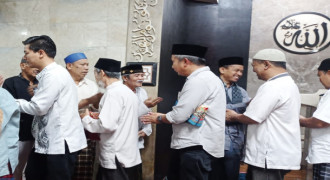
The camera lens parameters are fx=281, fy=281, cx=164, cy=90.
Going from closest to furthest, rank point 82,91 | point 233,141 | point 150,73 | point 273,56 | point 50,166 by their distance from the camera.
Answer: point 50,166 → point 273,56 → point 233,141 → point 82,91 → point 150,73

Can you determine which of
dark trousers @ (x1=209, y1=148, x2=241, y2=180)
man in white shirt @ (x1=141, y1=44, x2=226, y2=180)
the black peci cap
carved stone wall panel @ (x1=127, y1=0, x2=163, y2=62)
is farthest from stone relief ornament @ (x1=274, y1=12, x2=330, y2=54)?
the black peci cap

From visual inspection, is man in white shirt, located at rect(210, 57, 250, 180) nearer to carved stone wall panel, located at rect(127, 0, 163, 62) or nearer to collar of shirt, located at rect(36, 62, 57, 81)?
carved stone wall panel, located at rect(127, 0, 163, 62)

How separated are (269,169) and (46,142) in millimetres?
1778

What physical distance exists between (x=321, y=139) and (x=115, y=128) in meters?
1.85

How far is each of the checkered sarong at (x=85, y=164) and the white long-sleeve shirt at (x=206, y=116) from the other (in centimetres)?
146

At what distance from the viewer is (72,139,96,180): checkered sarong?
3445 mm

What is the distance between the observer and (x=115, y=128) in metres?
2.38

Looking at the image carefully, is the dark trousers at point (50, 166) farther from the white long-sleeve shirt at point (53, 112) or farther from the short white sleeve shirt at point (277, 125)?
the short white sleeve shirt at point (277, 125)

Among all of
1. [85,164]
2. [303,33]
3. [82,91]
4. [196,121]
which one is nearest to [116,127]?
[196,121]

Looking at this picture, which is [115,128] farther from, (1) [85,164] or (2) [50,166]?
(1) [85,164]

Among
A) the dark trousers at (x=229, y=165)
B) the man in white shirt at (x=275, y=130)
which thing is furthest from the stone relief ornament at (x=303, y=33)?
the man in white shirt at (x=275, y=130)

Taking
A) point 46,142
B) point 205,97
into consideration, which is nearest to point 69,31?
point 46,142

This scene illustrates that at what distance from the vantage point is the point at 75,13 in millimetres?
4199

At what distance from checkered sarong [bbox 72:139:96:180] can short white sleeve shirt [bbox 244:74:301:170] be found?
2.02 m
